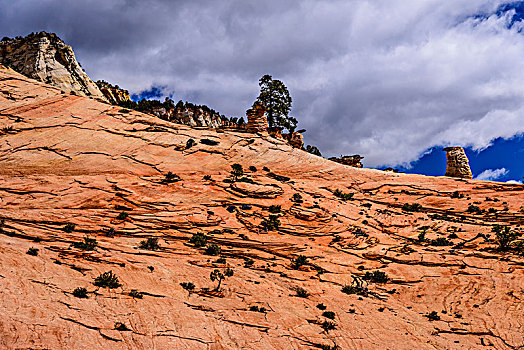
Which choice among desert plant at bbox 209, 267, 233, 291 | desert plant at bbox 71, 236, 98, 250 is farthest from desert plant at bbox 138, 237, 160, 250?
desert plant at bbox 209, 267, 233, 291

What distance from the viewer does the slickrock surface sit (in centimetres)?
1201

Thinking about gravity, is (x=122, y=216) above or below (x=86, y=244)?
above

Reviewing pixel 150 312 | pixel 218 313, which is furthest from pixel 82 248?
pixel 218 313

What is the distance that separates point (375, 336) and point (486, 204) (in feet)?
88.9

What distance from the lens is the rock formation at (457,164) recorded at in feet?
147

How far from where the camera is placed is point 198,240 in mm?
22922

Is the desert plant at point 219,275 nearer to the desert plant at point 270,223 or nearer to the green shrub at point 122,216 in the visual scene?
the desert plant at point 270,223

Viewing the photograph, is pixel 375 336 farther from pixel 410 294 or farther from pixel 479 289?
pixel 479 289

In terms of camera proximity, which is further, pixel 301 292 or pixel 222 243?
pixel 222 243

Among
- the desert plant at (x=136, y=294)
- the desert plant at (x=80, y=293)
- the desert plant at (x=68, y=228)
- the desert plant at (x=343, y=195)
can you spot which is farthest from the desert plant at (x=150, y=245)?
the desert plant at (x=343, y=195)

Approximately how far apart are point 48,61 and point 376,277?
76.1 m

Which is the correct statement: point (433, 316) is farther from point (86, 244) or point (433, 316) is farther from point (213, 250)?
point (86, 244)

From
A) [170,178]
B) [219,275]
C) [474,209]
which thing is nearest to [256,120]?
[170,178]

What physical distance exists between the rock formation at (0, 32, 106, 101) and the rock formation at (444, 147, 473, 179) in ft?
226
